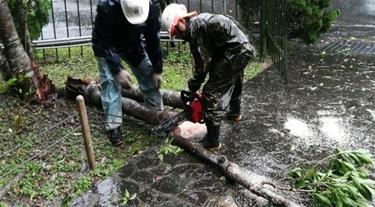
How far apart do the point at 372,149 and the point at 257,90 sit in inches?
80.4

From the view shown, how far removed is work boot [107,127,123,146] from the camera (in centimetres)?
519

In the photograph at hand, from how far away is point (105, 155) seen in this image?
5.00 m

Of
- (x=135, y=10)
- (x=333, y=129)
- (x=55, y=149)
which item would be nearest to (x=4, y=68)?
(x=55, y=149)

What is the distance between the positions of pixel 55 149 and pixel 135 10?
67.7 inches

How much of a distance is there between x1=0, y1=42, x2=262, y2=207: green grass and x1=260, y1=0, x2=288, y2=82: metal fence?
4.60ft

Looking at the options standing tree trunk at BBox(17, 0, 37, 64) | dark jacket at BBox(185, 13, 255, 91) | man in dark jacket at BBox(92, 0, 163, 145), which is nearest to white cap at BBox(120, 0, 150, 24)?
man in dark jacket at BBox(92, 0, 163, 145)

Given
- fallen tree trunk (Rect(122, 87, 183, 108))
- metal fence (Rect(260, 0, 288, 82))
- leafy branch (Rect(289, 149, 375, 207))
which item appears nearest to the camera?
leafy branch (Rect(289, 149, 375, 207))

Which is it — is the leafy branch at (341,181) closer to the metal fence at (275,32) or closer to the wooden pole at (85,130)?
the wooden pole at (85,130)

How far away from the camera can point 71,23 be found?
10.5m

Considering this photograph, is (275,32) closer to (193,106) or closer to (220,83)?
(220,83)

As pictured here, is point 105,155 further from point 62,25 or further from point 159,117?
point 62,25

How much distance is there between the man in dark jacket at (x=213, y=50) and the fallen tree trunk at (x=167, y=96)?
0.81 meters

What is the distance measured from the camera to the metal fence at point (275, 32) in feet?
21.2

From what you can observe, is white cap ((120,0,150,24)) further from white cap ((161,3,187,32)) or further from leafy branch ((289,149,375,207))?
leafy branch ((289,149,375,207))
